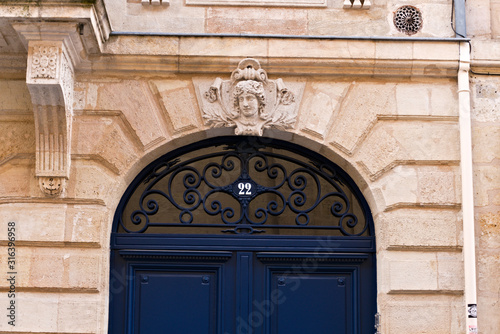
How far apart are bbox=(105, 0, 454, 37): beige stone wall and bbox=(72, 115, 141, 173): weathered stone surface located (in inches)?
34.0

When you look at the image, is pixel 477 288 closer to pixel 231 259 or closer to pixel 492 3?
pixel 231 259

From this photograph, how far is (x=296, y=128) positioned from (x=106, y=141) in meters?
1.61

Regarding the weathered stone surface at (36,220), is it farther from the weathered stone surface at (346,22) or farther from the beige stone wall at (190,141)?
the weathered stone surface at (346,22)

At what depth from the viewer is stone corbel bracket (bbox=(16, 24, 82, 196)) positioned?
6.65 metres

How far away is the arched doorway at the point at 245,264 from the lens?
7250 mm

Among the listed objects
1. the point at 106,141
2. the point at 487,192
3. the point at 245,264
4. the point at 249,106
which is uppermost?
the point at 249,106

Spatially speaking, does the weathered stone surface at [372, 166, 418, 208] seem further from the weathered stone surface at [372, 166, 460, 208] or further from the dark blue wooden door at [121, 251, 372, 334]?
the dark blue wooden door at [121, 251, 372, 334]

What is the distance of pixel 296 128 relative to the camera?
730 centimetres

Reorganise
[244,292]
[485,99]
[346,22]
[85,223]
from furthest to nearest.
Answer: [346,22]
[485,99]
[244,292]
[85,223]

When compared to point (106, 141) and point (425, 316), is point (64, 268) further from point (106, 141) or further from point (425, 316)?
point (425, 316)

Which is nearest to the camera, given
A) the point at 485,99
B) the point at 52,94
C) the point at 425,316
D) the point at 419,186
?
the point at 52,94

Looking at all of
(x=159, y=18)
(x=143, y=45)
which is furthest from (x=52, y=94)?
(x=159, y=18)

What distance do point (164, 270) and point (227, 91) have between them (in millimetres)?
1627

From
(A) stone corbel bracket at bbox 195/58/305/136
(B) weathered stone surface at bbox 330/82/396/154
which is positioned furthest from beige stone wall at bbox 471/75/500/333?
(A) stone corbel bracket at bbox 195/58/305/136
